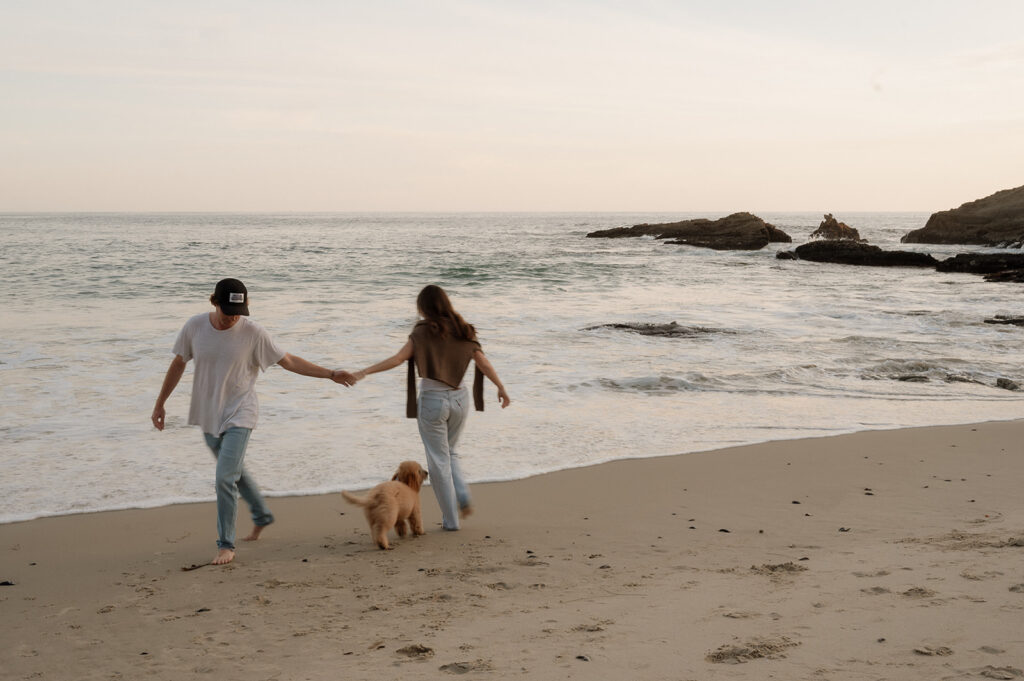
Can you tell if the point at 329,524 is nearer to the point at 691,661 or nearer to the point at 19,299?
the point at 691,661

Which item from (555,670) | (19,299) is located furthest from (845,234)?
(555,670)

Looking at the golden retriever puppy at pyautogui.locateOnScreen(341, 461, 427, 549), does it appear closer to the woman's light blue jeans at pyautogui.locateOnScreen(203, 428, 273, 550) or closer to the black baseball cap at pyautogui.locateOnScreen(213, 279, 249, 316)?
the woman's light blue jeans at pyautogui.locateOnScreen(203, 428, 273, 550)

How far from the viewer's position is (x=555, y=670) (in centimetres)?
328

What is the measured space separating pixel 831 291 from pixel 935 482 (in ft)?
68.5

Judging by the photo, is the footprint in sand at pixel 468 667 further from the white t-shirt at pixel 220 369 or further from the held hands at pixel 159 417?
the held hands at pixel 159 417

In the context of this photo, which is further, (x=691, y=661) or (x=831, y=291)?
(x=831, y=291)

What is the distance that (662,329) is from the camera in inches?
627

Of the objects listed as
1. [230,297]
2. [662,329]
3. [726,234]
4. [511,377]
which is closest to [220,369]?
[230,297]

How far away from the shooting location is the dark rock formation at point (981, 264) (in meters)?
32.6

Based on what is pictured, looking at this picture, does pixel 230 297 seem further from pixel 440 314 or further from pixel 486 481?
pixel 486 481

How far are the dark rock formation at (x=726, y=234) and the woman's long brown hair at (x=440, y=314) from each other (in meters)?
50.1

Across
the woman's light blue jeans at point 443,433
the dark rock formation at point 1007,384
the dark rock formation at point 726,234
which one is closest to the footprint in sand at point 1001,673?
the woman's light blue jeans at point 443,433

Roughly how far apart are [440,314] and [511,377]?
6.21m

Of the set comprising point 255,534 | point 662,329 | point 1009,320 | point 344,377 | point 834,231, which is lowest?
point 255,534
